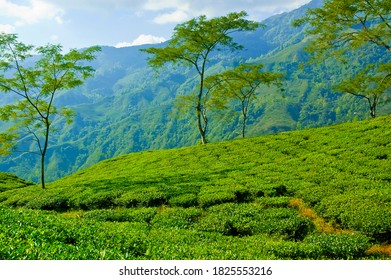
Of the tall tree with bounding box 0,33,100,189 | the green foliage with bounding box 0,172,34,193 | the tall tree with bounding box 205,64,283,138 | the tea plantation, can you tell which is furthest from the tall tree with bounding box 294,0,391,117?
the green foliage with bounding box 0,172,34,193

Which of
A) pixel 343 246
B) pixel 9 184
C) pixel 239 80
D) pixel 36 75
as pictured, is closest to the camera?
pixel 343 246

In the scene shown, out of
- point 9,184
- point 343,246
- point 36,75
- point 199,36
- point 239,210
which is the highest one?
point 199,36

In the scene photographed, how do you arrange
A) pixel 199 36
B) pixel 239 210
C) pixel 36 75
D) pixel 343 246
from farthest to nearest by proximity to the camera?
pixel 199 36
pixel 36 75
pixel 239 210
pixel 343 246

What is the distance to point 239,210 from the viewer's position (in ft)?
66.4

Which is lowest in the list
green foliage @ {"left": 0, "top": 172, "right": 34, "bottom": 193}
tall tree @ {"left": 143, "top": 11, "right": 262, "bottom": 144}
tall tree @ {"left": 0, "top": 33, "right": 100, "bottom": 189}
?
green foliage @ {"left": 0, "top": 172, "right": 34, "bottom": 193}

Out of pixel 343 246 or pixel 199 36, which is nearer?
pixel 343 246

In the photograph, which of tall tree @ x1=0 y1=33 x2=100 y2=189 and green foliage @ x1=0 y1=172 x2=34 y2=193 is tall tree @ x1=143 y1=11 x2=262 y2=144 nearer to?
tall tree @ x1=0 y1=33 x2=100 y2=189

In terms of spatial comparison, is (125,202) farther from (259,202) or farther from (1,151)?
(1,151)

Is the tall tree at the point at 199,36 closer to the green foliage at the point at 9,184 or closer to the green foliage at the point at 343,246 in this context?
the green foliage at the point at 9,184

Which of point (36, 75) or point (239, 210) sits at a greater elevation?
point (36, 75)

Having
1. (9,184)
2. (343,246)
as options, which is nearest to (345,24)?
(343,246)

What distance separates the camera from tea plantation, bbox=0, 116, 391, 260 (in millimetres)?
12719

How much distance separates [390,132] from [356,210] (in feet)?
61.7

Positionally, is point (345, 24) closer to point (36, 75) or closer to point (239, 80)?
point (239, 80)
